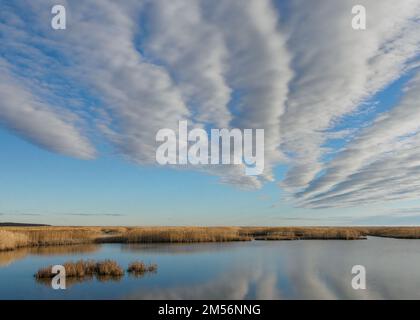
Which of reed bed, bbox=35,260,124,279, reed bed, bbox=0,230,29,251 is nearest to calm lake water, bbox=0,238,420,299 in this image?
reed bed, bbox=35,260,124,279

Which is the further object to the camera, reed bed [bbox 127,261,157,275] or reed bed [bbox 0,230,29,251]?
reed bed [bbox 0,230,29,251]

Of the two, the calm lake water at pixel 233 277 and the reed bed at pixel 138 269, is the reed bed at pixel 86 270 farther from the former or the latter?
the reed bed at pixel 138 269

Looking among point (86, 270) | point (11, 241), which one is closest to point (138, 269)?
point (86, 270)

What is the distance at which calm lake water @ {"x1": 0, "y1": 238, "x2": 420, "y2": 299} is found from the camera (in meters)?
16.6

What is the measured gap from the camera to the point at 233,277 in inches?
803

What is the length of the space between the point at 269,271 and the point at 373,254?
1282 cm

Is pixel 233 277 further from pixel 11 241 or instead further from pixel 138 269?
pixel 11 241

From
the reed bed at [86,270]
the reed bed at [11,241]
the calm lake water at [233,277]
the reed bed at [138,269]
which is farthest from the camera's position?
the reed bed at [11,241]

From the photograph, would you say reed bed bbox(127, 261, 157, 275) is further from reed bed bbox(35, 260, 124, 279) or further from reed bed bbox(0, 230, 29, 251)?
reed bed bbox(0, 230, 29, 251)

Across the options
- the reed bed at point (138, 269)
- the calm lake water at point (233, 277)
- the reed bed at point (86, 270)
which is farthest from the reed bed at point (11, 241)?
the reed bed at point (138, 269)

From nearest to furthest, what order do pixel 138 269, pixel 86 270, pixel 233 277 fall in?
pixel 233 277 < pixel 86 270 < pixel 138 269

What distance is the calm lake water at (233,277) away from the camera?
16594 mm

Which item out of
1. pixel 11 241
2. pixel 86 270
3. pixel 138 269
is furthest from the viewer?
pixel 11 241
